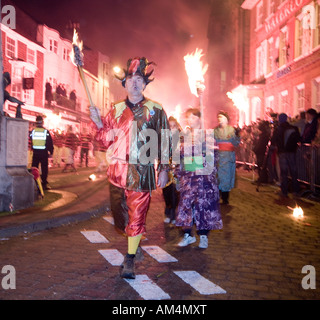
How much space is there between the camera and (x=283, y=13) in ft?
73.1

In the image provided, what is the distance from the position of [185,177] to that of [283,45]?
67.0 feet

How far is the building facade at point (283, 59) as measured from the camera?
1891cm

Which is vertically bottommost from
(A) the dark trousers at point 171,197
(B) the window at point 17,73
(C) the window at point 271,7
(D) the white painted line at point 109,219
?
(D) the white painted line at point 109,219

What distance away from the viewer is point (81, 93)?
143 ft

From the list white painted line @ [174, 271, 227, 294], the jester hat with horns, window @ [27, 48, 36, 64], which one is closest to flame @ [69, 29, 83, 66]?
the jester hat with horns

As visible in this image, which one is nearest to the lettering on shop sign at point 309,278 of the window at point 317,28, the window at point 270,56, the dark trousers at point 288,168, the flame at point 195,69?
the flame at point 195,69

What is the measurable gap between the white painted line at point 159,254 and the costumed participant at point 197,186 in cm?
41

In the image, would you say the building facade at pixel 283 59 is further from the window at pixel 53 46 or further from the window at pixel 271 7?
the window at pixel 53 46

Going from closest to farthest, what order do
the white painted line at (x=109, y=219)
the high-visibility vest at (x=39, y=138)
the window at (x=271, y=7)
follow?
the white painted line at (x=109, y=219) → the high-visibility vest at (x=39, y=138) → the window at (x=271, y=7)

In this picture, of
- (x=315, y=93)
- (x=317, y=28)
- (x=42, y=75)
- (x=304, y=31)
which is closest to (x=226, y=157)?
(x=315, y=93)

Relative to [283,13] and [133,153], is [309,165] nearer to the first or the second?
[133,153]
